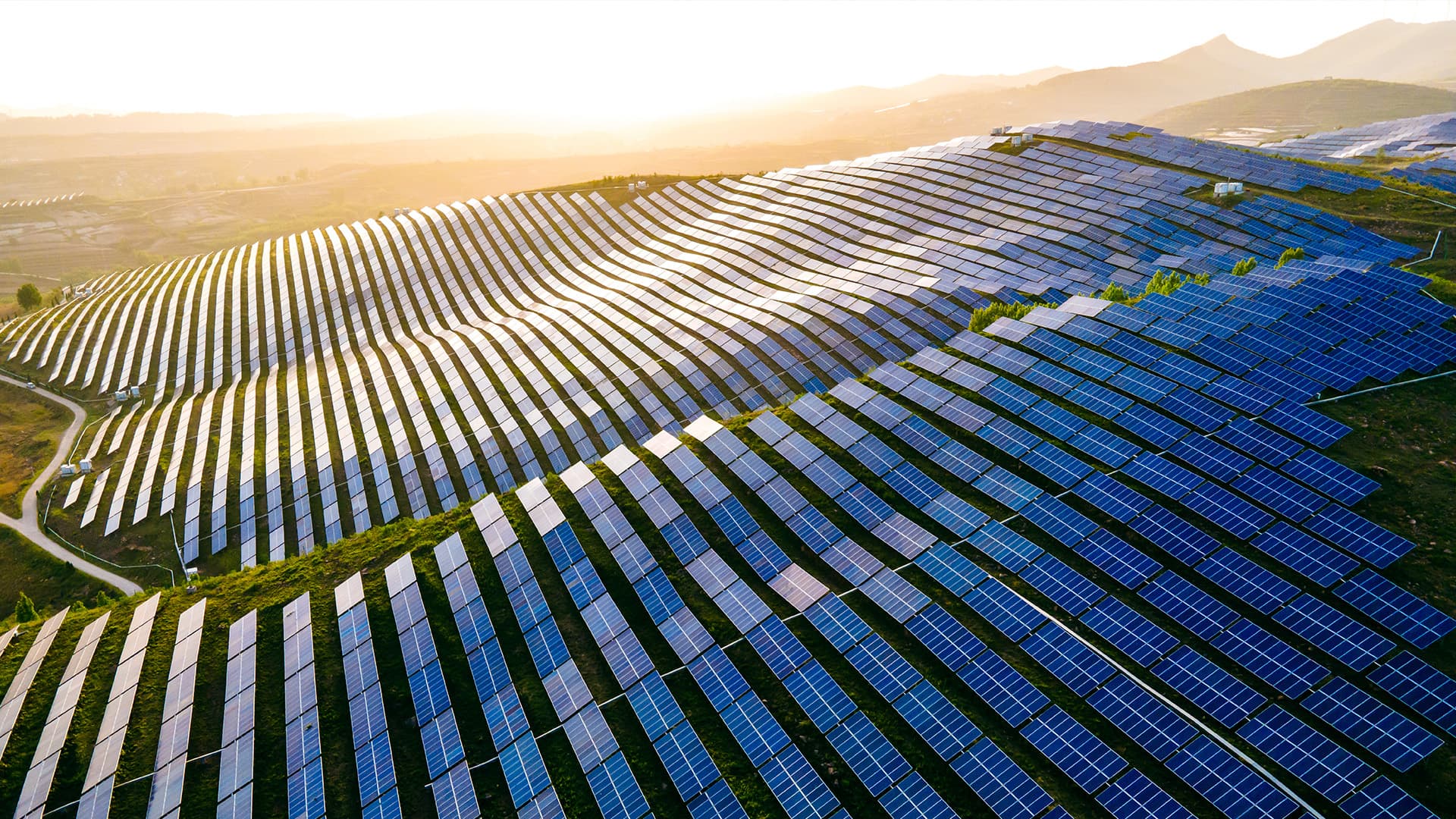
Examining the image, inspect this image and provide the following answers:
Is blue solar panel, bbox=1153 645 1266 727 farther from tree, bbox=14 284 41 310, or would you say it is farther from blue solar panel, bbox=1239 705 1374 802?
tree, bbox=14 284 41 310

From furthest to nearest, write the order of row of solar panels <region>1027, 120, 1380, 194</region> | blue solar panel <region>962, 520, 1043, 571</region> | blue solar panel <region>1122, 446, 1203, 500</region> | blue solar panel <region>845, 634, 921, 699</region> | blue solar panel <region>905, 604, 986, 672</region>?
row of solar panels <region>1027, 120, 1380, 194</region>, blue solar panel <region>1122, 446, 1203, 500</region>, blue solar panel <region>962, 520, 1043, 571</region>, blue solar panel <region>905, 604, 986, 672</region>, blue solar panel <region>845, 634, 921, 699</region>

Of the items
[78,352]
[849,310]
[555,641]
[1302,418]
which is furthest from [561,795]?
[78,352]

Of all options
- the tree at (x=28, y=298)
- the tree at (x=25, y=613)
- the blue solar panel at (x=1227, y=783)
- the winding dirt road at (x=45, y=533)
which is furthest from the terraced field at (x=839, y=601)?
the tree at (x=28, y=298)

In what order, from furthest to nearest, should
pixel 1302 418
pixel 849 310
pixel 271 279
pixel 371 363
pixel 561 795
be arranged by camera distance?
pixel 271 279 < pixel 371 363 < pixel 849 310 < pixel 1302 418 < pixel 561 795

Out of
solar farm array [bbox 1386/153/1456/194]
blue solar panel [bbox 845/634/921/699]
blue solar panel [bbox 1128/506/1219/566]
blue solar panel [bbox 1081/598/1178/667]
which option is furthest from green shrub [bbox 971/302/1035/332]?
solar farm array [bbox 1386/153/1456/194]

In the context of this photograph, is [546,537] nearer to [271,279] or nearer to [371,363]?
[371,363]

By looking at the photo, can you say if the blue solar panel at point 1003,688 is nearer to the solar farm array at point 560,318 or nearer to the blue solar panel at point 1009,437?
the blue solar panel at point 1009,437
